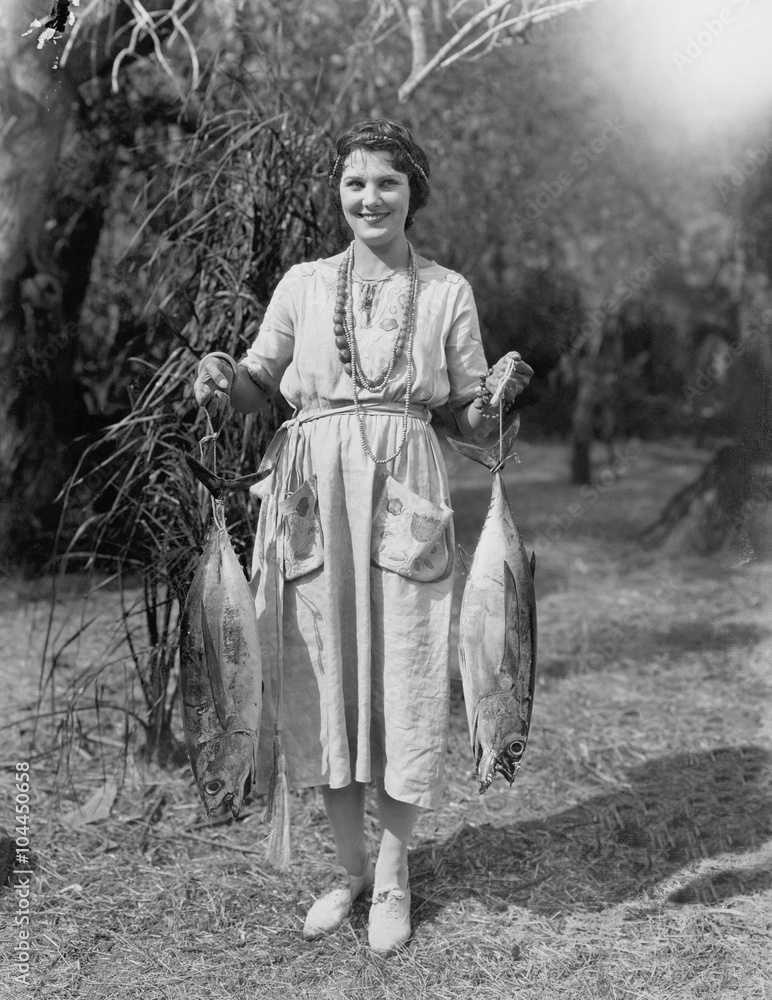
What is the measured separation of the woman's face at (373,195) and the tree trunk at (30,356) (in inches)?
119

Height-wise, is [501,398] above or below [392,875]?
above

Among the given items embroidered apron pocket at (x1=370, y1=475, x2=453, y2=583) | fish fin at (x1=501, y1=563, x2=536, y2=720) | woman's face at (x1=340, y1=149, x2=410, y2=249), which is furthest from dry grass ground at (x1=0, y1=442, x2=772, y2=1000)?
woman's face at (x1=340, y1=149, x2=410, y2=249)

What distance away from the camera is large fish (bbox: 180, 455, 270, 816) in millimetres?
1906

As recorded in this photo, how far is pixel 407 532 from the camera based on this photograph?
80.7 inches

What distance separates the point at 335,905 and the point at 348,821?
0.20 metres

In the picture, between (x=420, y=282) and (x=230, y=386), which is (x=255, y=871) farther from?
(x=420, y=282)

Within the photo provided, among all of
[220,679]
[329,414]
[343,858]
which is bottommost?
[343,858]

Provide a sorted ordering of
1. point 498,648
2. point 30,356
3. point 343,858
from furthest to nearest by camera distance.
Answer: point 30,356, point 343,858, point 498,648

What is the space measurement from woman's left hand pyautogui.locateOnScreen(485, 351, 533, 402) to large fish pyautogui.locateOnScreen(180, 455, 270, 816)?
62 cm

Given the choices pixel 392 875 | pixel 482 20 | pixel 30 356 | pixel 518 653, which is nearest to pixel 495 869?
pixel 392 875

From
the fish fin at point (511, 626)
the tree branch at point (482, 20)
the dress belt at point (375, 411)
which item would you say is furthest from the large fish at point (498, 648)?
the tree branch at point (482, 20)

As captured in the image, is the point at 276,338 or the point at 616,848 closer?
the point at 276,338

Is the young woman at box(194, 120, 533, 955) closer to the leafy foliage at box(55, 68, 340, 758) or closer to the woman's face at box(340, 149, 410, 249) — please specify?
the woman's face at box(340, 149, 410, 249)

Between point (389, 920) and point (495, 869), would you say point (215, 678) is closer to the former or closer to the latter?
point (389, 920)
